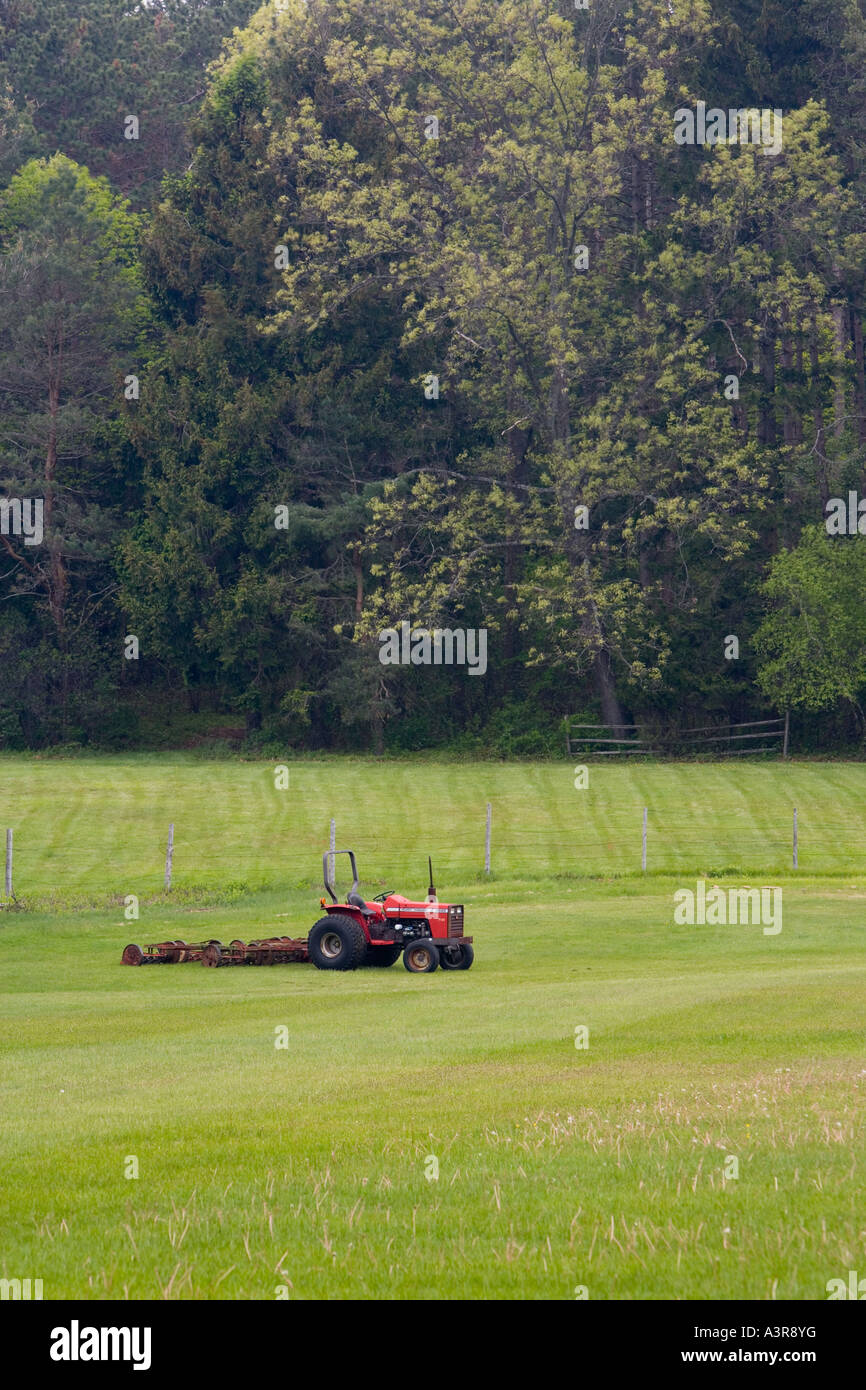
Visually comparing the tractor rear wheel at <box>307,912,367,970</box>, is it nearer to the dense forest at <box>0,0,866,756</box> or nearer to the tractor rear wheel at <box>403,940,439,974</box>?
the tractor rear wheel at <box>403,940,439,974</box>

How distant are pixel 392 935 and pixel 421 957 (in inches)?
32.2

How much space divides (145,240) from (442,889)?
129 feet

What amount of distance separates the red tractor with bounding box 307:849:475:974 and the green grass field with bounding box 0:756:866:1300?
0.44 meters

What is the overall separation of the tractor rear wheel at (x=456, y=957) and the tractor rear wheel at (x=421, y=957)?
276 millimetres

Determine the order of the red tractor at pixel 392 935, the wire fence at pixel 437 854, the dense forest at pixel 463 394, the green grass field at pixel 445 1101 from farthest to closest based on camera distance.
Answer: the dense forest at pixel 463 394
the wire fence at pixel 437 854
the red tractor at pixel 392 935
the green grass field at pixel 445 1101

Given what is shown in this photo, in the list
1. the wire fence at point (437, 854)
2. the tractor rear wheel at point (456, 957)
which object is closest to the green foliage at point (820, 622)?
the wire fence at point (437, 854)

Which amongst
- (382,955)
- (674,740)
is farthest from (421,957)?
(674,740)

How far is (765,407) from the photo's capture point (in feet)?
201

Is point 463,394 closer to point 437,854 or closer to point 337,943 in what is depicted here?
point 437,854

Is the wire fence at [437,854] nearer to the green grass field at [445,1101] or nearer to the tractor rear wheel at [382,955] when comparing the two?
the green grass field at [445,1101]

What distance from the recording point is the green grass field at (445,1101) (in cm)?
717

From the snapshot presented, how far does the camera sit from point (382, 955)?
2422cm

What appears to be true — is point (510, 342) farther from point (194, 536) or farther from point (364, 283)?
point (194, 536)

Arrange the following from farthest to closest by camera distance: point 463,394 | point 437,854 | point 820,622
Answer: point 463,394, point 820,622, point 437,854
